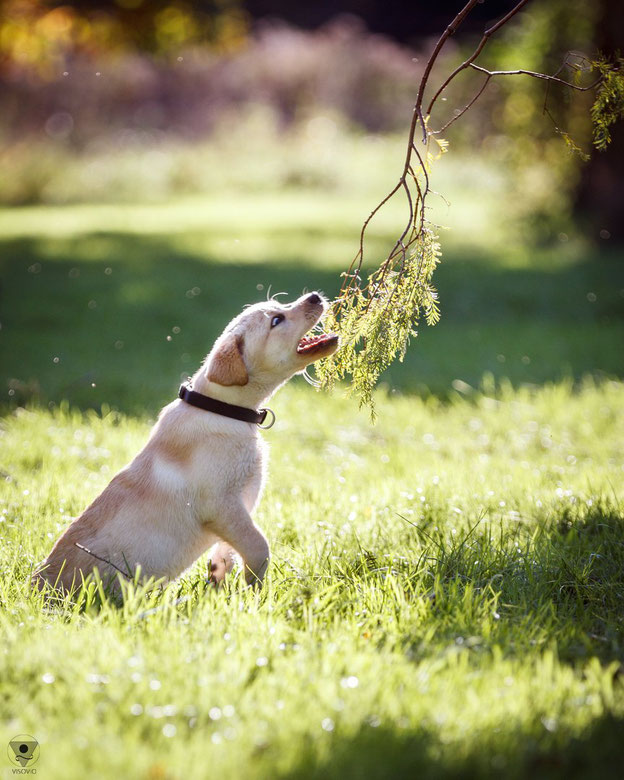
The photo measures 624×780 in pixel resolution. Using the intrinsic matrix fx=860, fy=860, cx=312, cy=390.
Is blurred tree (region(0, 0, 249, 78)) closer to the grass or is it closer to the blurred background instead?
the blurred background

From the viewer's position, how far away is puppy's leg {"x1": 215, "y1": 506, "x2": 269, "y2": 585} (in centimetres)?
→ 355

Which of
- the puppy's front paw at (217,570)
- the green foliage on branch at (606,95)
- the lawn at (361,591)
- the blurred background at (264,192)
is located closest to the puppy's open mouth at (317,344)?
the lawn at (361,591)

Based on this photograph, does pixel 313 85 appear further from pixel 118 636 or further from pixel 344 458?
pixel 118 636

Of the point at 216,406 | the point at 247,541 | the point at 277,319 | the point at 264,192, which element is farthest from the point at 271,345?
the point at 264,192

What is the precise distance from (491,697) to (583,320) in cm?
887

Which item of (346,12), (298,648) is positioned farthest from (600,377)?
(346,12)

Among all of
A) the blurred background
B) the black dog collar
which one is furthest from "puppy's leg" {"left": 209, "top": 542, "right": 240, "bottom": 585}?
the blurred background

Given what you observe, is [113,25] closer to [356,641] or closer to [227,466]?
[227,466]

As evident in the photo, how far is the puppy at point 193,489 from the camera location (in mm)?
3594

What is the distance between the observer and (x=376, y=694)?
8.68 feet

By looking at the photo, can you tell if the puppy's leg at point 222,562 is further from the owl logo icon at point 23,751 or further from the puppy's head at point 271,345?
the owl logo icon at point 23,751

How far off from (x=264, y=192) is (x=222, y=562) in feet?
65.9

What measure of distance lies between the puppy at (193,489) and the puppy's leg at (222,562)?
20 cm

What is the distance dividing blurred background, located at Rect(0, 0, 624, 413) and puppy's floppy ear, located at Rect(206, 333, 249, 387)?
5.11 feet
